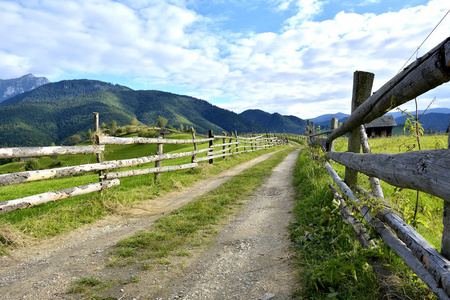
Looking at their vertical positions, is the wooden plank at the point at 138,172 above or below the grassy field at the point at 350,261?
above

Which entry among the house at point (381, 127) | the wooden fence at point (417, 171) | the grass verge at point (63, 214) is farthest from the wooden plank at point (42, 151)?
the house at point (381, 127)

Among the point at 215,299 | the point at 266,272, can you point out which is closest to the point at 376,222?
the point at 266,272

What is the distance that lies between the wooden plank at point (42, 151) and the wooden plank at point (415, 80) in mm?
5848

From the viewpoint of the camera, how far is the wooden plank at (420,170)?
4.43ft

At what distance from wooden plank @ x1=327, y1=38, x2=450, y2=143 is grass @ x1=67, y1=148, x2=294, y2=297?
3155 millimetres

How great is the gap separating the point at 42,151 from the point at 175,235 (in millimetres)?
3369

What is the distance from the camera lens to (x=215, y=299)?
8.56 feet

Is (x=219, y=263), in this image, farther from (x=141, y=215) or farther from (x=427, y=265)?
(x=141, y=215)

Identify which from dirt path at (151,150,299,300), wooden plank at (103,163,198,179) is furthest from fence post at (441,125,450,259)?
wooden plank at (103,163,198,179)

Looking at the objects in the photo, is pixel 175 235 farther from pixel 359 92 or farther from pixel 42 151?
pixel 359 92

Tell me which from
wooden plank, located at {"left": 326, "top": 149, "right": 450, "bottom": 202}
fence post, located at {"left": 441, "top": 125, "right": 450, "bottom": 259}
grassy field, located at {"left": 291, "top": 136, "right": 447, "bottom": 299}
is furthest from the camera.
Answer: grassy field, located at {"left": 291, "top": 136, "right": 447, "bottom": 299}

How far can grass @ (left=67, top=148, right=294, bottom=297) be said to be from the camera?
351 centimetres

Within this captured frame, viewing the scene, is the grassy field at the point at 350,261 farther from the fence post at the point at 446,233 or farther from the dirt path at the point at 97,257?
the fence post at the point at 446,233

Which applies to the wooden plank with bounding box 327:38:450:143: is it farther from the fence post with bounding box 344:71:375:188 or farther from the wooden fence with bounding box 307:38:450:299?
the fence post with bounding box 344:71:375:188
